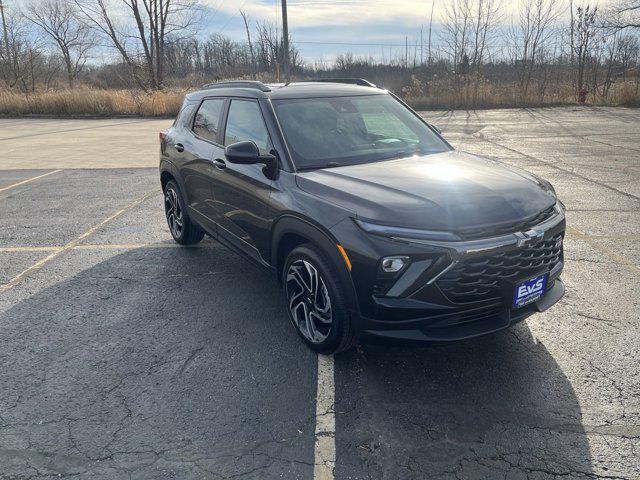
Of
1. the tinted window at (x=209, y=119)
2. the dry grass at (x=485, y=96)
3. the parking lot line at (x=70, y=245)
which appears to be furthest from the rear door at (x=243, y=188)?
the dry grass at (x=485, y=96)

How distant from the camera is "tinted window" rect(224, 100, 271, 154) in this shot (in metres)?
3.90

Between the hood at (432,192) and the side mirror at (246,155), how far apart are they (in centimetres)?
32

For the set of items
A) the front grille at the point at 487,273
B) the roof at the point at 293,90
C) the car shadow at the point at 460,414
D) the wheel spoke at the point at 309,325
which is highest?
the roof at the point at 293,90

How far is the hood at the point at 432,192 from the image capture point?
285 cm

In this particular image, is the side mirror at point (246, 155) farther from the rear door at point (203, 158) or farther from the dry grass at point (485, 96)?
the dry grass at point (485, 96)

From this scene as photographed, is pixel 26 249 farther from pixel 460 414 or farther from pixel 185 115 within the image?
pixel 460 414

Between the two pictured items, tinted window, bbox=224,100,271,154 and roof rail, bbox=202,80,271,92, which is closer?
tinted window, bbox=224,100,271,154

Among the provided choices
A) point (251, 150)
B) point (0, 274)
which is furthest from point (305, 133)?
point (0, 274)

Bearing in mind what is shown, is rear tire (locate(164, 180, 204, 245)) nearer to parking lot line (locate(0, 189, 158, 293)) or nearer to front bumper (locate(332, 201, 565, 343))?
parking lot line (locate(0, 189, 158, 293))

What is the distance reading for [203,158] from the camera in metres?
4.73

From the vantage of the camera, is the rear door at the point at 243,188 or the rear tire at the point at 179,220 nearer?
the rear door at the point at 243,188


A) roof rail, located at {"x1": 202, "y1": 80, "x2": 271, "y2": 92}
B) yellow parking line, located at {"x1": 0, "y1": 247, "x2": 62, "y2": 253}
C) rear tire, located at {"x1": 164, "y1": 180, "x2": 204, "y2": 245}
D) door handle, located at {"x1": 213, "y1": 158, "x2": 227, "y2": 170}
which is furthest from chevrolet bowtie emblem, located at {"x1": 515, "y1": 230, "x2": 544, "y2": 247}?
yellow parking line, located at {"x1": 0, "y1": 247, "x2": 62, "y2": 253}

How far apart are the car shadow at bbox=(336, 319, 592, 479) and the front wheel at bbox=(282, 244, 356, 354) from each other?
0.24 metres

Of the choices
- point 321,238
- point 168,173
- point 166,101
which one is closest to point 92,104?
point 166,101
